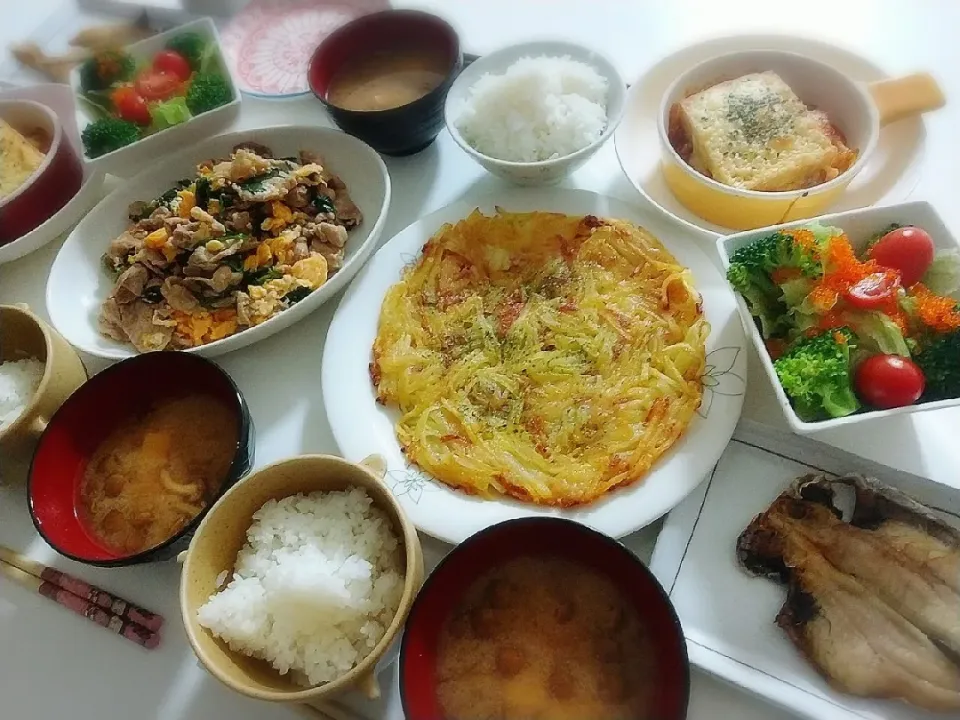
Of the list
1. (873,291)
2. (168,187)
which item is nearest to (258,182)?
(168,187)

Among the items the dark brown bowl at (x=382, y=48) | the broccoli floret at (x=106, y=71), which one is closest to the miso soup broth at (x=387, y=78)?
the dark brown bowl at (x=382, y=48)

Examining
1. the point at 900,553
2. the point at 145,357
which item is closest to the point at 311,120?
the point at 145,357

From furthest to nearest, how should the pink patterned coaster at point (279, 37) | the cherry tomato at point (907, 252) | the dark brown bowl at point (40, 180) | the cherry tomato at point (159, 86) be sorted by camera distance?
the pink patterned coaster at point (279, 37) < the cherry tomato at point (159, 86) < the dark brown bowl at point (40, 180) < the cherry tomato at point (907, 252)

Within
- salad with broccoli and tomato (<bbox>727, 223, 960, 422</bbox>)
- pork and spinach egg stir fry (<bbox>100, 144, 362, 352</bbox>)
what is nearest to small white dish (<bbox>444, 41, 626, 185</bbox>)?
pork and spinach egg stir fry (<bbox>100, 144, 362, 352</bbox>)

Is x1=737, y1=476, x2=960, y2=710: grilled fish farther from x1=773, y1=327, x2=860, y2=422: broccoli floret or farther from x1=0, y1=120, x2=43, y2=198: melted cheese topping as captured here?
x1=0, y1=120, x2=43, y2=198: melted cheese topping

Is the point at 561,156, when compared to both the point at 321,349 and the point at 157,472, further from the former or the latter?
the point at 157,472

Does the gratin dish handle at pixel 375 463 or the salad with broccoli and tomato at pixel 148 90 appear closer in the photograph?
the gratin dish handle at pixel 375 463

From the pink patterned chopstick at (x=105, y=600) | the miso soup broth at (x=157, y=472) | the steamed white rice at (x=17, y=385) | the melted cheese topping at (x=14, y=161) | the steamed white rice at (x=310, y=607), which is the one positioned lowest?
the pink patterned chopstick at (x=105, y=600)

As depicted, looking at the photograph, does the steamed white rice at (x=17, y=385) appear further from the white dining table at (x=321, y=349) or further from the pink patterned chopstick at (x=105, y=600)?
the pink patterned chopstick at (x=105, y=600)
